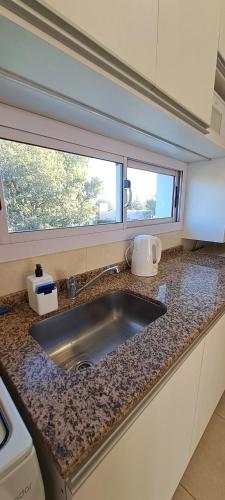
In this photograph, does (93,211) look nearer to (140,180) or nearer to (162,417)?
(140,180)

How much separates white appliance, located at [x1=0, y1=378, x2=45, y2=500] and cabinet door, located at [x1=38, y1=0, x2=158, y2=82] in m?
0.83

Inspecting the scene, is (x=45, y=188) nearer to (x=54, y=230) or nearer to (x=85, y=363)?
(x=54, y=230)

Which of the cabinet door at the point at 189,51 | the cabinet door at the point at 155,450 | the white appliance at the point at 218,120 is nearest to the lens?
the cabinet door at the point at 155,450

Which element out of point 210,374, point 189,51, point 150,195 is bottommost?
point 210,374

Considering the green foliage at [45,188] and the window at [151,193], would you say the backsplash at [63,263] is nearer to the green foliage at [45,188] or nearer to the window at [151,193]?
the green foliage at [45,188]

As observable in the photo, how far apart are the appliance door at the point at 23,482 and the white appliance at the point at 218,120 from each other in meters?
1.48

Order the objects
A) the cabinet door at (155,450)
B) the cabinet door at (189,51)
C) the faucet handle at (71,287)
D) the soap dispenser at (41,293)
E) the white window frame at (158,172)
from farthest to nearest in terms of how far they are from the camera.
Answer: the white window frame at (158,172), the faucet handle at (71,287), the soap dispenser at (41,293), the cabinet door at (189,51), the cabinet door at (155,450)

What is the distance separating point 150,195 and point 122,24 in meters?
1.11

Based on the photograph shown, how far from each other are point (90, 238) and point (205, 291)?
2.19 feet

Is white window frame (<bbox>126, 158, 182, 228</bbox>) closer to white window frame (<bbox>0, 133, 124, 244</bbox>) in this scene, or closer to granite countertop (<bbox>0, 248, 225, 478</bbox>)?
white window frame (<bbox>0, 133, 124, 244</bbox>)

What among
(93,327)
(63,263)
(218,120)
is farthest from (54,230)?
(218,120)

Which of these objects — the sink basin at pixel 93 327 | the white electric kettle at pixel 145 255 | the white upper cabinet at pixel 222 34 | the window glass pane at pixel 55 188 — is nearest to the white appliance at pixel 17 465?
the sink basin at pixel 93 327

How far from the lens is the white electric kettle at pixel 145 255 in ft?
4.06

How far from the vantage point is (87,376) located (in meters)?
0.54
